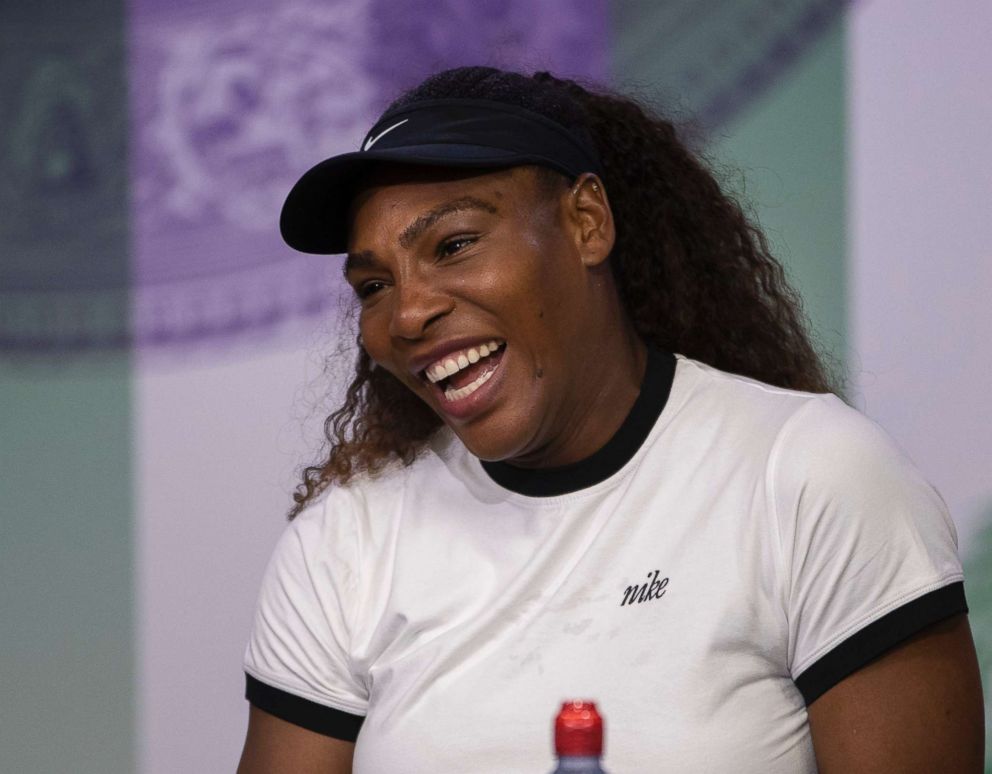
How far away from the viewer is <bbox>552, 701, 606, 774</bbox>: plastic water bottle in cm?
85

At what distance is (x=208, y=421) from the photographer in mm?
2326

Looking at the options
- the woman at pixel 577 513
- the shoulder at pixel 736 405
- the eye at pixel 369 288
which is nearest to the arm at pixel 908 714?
the woman at pixel 577 513

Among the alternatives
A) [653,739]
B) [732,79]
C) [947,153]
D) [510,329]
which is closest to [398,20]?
[732,79]

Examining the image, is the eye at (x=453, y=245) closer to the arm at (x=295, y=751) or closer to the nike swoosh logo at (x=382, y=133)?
the nike swoosh logo at (x=382, y=133)

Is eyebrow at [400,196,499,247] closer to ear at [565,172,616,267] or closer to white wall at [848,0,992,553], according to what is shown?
ear at [565,172,616,267]

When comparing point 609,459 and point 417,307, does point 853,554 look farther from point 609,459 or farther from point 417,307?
point 417,307

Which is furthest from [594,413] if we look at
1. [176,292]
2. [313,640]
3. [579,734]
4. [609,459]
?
[176,292]

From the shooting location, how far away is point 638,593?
137 cm

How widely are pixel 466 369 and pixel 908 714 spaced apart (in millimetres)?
517

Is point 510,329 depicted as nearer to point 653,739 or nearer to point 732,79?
point 653,739

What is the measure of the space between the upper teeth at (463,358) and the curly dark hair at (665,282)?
24 centimetres

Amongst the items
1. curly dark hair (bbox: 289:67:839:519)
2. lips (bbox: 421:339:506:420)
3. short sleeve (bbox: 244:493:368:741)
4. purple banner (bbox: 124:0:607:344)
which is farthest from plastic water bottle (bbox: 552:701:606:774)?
purple banner (bbox: 124:0:607:344)

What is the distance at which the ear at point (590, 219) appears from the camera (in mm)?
1476

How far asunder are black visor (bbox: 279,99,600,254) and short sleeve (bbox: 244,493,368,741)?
13.1 inches
